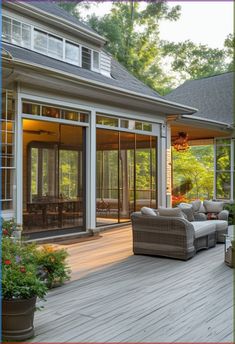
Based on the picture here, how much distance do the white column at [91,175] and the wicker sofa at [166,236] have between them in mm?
2399

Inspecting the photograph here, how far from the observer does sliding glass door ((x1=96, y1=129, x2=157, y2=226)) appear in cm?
956

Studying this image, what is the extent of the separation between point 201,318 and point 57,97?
18.6ft

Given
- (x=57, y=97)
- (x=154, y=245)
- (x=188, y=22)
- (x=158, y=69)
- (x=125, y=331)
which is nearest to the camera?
(x=188, y=22)

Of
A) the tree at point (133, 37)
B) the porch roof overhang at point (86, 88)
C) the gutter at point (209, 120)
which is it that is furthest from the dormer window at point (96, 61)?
the tree at point (133, 37)

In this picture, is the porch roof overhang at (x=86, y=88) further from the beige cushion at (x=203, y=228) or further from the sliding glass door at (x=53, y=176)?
the beige cushion at (x=203, y=228)

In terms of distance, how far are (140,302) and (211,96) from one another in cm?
1366

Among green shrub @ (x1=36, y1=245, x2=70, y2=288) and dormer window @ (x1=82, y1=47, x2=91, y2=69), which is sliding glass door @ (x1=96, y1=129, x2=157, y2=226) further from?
green shrub @ (x1=36, y1=245, x2=70, y2=288)

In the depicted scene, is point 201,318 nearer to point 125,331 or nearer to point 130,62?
point 125,331

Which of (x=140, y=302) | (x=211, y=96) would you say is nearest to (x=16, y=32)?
(x=140, y=302)

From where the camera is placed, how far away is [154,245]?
256 inches

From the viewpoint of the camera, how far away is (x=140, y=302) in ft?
13.7

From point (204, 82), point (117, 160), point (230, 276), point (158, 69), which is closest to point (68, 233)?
point (117, 160)

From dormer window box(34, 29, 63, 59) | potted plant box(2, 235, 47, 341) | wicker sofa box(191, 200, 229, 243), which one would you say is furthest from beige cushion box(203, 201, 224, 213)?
potted plant box(2, 235, 47, 341)

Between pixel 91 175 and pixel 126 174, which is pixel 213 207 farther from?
pixel 91 175
